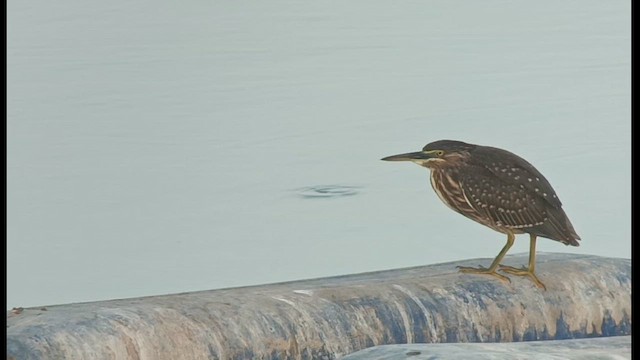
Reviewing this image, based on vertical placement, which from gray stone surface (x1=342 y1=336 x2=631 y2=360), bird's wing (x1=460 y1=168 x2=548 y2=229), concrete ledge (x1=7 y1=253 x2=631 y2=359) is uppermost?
bird's wing (x1=460 y1=168 x2=548 y2=229)

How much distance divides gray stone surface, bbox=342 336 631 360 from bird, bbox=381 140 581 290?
83 centimetres

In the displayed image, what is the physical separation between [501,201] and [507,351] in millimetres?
1022

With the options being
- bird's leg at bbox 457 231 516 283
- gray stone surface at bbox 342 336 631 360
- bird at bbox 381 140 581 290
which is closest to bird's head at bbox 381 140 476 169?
bird at bbox 381 140 581 290

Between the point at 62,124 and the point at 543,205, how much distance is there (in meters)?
3.66

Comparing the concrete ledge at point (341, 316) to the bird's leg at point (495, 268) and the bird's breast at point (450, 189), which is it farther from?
the bird's breast at point (450, 189)

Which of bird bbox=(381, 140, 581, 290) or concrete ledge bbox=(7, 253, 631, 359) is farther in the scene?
bird bbox=(381, 140, 581, 290)

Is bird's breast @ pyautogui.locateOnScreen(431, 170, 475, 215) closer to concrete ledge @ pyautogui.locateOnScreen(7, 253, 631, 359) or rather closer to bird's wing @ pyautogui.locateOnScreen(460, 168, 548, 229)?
bird's wing @ pyautogui.locateOnScreen(460, 168, 548, 229)

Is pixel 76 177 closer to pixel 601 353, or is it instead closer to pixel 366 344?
pixel 366 344

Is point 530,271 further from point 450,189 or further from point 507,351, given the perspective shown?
point 507,351

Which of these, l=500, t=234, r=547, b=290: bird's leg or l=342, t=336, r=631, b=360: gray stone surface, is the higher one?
l=500, t=234, r=547, b=290: bird's leg

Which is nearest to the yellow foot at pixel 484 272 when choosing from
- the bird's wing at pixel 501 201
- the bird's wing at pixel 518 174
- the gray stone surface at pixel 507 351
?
the bird's wing at pixel 501 201

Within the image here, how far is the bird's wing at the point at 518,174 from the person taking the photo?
5.02 meters

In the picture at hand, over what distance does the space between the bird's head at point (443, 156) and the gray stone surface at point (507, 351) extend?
0.99 m

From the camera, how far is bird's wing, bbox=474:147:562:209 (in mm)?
5023
